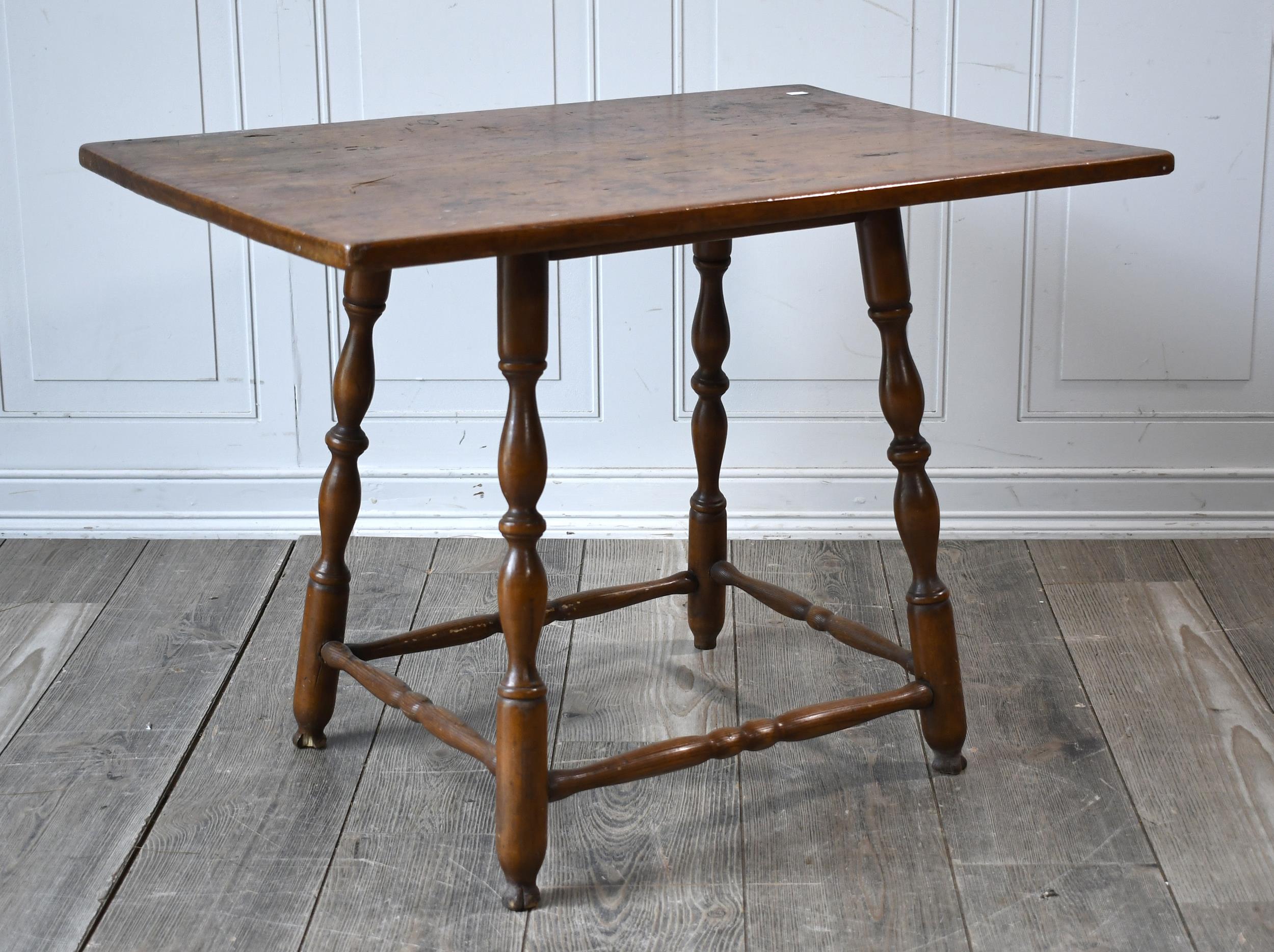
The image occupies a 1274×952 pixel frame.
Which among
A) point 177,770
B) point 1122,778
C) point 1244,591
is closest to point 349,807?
Answer: point 177,770

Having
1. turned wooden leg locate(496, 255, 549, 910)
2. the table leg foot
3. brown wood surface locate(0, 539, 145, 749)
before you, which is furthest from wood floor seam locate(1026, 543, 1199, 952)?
brown wood surface locate(0, 539, 145, 749)

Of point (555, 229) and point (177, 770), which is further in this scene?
point (177, 770)

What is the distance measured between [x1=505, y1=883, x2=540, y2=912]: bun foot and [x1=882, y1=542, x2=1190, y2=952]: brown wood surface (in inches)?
15.9

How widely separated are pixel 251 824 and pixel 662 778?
444mm

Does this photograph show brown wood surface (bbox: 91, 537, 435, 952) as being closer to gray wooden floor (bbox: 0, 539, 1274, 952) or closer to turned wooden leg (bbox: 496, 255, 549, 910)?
gray wooden floor (bbox: 0, 539, 1274, 952)

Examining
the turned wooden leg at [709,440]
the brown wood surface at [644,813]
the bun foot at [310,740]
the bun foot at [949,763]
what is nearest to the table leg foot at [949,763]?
the bun foot at [949,763]

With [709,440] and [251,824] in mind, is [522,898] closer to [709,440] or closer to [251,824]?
[251,824]

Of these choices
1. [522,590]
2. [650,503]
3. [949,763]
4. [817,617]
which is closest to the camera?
[522,590]

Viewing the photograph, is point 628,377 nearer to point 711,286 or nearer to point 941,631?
point 711,286

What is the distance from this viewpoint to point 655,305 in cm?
215

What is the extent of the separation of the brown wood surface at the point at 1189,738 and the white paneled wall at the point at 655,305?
320 mm

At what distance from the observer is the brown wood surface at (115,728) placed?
4.29 ft

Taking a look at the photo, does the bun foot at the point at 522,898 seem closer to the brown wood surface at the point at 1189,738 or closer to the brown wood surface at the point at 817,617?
the brown wood surface at the point at 817,617

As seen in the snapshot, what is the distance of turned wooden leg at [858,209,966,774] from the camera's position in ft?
4.40
